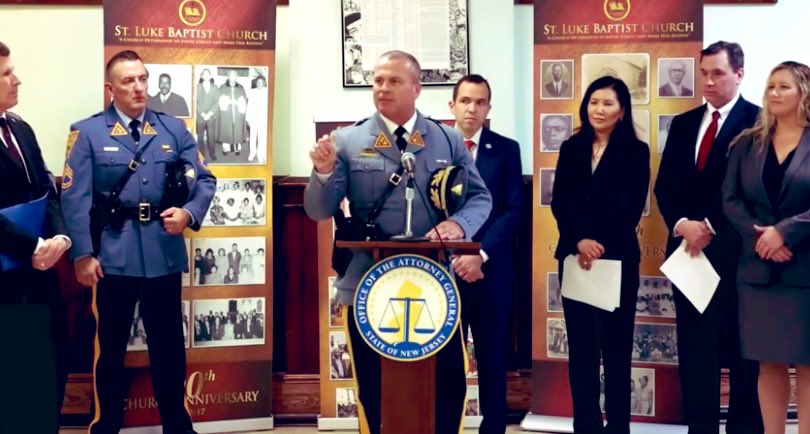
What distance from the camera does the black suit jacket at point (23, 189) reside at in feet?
11.1

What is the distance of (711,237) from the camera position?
13.0 ft

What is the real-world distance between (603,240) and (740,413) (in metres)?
0.96

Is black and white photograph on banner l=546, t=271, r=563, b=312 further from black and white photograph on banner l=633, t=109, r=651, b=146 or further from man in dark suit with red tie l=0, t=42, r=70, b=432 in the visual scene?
man in dark suit with red tie l=0, t=42, r=70, b=432

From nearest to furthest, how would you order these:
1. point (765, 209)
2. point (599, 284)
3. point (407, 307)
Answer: point (407, 307), point (765, 209), point (599, 284)

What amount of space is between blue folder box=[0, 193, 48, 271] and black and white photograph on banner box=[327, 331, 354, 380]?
155 cm

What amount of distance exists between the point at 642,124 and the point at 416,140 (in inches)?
66.5

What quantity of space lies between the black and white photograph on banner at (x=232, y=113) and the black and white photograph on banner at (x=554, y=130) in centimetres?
134

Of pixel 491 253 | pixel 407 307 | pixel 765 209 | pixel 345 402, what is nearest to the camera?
pixel 407 307

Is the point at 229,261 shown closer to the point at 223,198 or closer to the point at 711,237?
the point at 223,198

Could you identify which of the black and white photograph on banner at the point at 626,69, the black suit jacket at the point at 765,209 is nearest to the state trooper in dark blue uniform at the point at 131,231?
the black and white photograph on banner at the point at 626,69

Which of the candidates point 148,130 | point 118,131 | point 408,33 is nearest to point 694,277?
point 408,33

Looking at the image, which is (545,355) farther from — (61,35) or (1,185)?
(61,35)

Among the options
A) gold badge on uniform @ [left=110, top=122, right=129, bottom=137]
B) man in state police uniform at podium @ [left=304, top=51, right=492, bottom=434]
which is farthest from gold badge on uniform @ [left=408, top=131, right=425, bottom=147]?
gold badge on uniform @ [left=110, top=122, right=129, bottom=137]

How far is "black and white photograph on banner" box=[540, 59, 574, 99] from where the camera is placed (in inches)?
176
